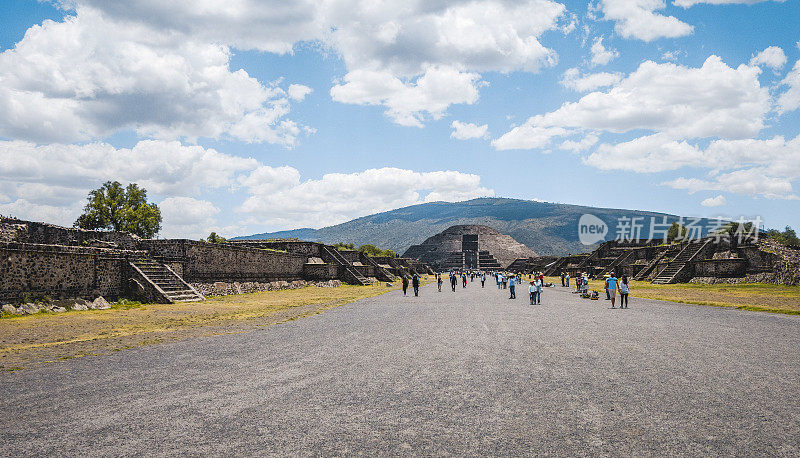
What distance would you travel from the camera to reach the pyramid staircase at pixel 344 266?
45406mm

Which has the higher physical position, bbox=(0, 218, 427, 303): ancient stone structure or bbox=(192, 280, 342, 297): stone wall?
bbox=(0, 218, 427, 303): ancient stone structure

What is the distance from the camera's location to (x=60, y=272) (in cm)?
1703

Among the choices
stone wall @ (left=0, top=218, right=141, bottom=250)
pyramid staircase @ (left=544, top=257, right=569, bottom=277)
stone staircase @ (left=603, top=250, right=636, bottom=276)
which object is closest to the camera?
stone wall @ (left=0, top=218, right=141, bottom=250)

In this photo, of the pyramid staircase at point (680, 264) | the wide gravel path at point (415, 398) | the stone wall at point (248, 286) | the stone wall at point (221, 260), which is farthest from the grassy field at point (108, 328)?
the pyramid staircase at point (680, 264)

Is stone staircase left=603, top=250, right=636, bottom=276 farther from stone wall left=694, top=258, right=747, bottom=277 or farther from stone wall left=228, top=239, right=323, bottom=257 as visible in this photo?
stone wall left=228, top=239, right=323, bottom=257

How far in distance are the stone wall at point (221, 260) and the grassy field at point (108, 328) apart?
659 cm

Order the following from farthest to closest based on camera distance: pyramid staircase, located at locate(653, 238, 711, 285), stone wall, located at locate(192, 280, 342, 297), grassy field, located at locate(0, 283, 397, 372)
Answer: pyramid staircase, located at locate(653, 238, 711, 285) < stone wall, located at locate(192, 280, 342, 297) < grassy field, located at locate(0, 283, 397, 372)

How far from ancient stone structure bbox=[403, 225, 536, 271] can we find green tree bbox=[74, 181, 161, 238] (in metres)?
86.2

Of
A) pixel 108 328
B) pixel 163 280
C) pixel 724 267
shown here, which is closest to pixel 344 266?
pixel 163 280

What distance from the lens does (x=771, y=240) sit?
4169 centimetres

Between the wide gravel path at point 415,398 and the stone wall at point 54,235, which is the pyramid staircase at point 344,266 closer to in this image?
the stone wall at point 54,235

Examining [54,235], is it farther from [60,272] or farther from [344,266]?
[344,266]

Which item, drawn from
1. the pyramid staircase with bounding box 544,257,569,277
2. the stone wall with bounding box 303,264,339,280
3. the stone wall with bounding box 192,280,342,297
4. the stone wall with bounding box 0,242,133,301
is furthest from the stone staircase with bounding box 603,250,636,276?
the stone wall with bounding box 0,242,133,301

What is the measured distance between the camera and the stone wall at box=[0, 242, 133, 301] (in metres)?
15.2
